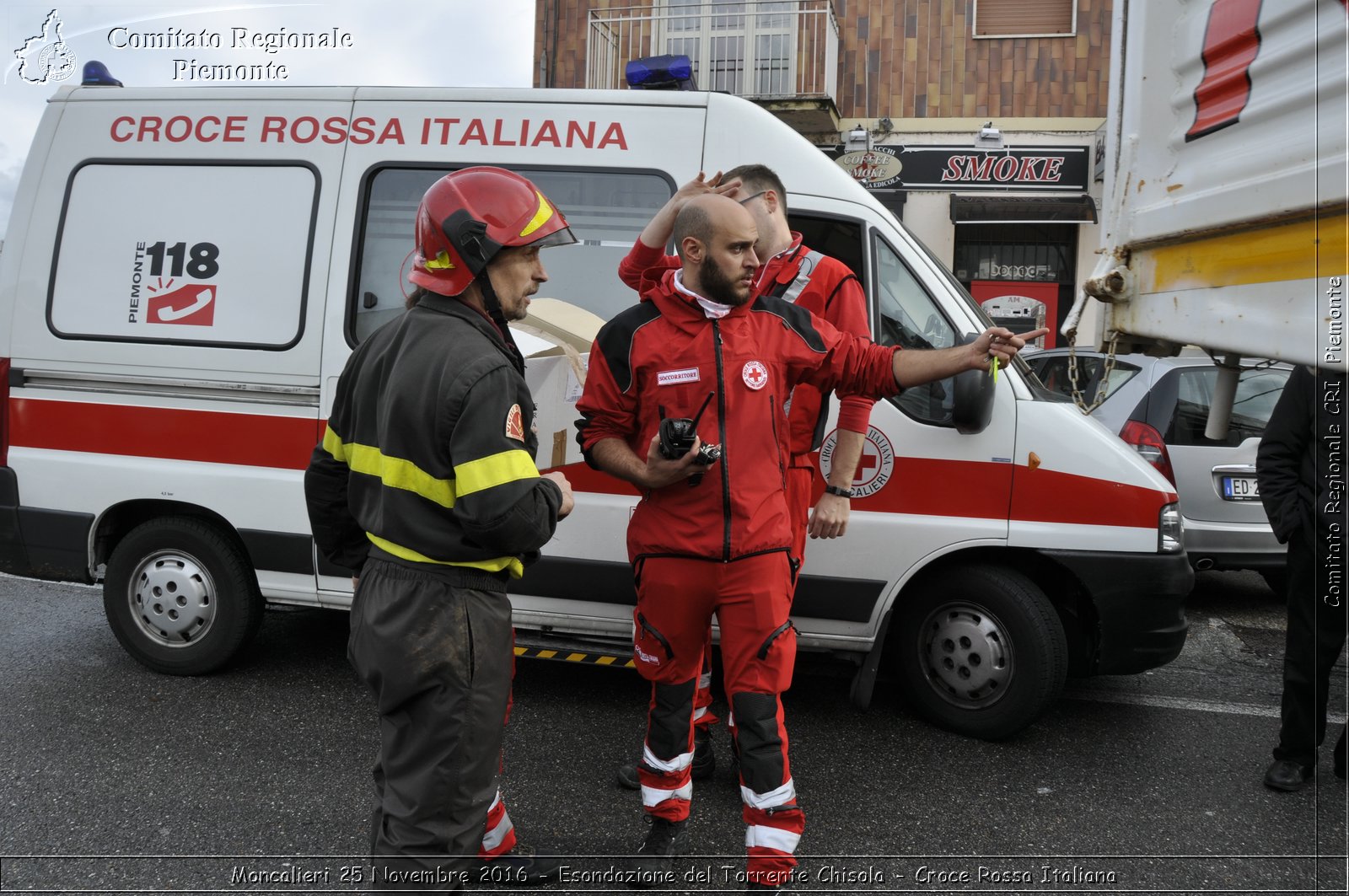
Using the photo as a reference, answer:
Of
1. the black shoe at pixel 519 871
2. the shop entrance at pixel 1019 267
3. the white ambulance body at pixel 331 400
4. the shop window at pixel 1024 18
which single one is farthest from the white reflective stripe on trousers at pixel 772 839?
the shop window at pixel 1024 18

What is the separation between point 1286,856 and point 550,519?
2.71 metres

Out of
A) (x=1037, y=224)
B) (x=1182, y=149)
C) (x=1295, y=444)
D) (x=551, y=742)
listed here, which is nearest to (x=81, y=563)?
(x=551, y=742)

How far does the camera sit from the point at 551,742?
13.6 feet

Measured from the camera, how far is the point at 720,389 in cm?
294

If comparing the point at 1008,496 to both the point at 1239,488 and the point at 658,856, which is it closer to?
the point at 658,856

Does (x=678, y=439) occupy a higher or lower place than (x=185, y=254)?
lower

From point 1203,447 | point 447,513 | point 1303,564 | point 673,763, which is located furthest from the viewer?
point 1203,447

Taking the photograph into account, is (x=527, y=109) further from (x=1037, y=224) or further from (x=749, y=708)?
(x=1037, y=224)

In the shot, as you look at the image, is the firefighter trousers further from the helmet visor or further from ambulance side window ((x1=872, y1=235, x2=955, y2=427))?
ambulance side window ((x1=872, y1=235, x2=955, y2=427))

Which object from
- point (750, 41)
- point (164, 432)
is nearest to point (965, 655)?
point (164, 432)

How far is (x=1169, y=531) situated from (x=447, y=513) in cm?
298

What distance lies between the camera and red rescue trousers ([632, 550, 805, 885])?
2828 millimetres

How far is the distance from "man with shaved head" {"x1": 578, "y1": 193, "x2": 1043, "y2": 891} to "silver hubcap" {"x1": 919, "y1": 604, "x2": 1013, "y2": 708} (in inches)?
53.3

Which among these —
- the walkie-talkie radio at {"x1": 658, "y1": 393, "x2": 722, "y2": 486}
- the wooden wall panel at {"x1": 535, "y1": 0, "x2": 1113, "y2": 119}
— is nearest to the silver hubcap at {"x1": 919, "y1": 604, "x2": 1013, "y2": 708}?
the walkie-talkie radio at {"x1": 658, "y1": 393, "x2": 722, "y2": 486}
